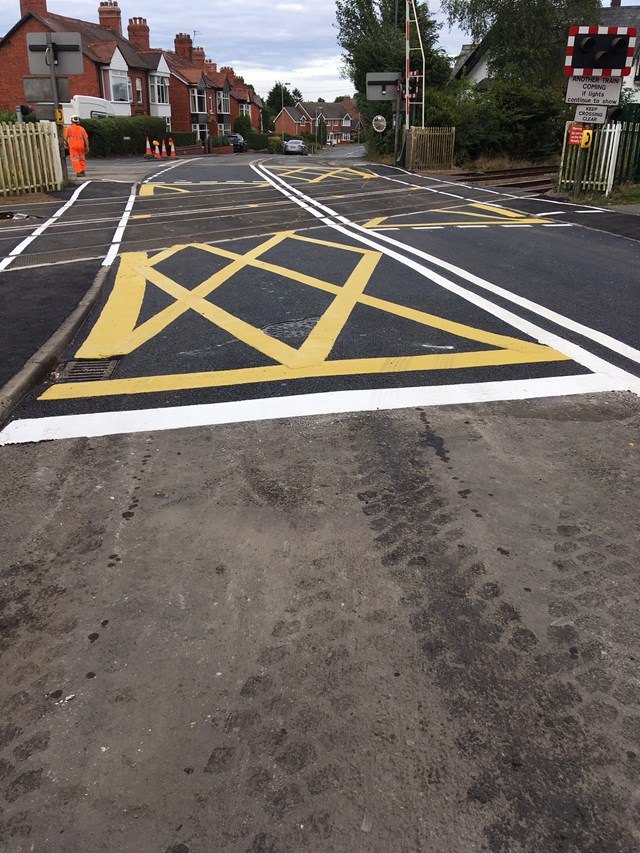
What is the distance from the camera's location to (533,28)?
38812 mm

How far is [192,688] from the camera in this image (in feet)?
8.63

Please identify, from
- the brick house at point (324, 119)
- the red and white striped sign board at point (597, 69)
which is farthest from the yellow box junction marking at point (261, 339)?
the brick house at point (324, 119)

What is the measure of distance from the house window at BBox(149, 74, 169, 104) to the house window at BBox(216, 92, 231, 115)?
15.7 metres

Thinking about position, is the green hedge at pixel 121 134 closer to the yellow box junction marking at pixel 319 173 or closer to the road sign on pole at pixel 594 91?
the yellow box junction marking at pixel 319 173

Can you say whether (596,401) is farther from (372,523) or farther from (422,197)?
(422,197)

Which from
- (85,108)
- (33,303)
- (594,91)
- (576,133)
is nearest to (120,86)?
(85,108)

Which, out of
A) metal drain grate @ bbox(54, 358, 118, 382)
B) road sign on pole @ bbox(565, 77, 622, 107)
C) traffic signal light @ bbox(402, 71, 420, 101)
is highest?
traffic signal light @ bbox(402, 71, 420, 101)

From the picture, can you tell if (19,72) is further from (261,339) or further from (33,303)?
(261,339)

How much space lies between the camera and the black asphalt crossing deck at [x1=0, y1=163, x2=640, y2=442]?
5293 mm

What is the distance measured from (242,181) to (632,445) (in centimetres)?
2066

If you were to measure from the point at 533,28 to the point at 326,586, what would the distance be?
1706 inches

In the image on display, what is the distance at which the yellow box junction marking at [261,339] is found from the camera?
5688mm

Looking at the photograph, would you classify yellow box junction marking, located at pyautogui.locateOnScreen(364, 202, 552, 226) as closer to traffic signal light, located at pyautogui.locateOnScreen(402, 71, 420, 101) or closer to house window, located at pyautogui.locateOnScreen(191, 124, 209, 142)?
traffic signal light, located at pyautogui.locateOnScreen(402, 71, 420, 101)

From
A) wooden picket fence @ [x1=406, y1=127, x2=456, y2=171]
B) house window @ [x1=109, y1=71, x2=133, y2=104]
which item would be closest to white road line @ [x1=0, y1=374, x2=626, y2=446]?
wooden picket fence @ [x1=406, y1=127, x2=456, y2=171]
